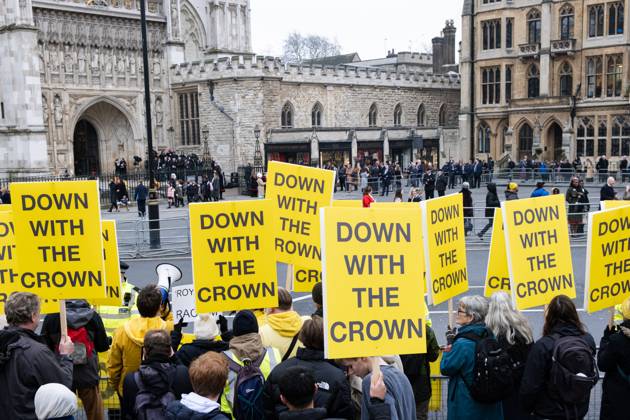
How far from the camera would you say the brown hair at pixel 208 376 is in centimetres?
402

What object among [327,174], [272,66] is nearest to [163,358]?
[327,174]

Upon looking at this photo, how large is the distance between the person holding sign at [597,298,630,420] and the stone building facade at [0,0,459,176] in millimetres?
29595

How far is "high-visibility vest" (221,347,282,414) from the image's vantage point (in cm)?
466

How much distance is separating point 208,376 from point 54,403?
941 mm

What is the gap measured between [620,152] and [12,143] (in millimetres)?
30776

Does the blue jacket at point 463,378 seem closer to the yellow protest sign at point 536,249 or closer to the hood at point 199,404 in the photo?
the yellow protest sign at point 536,249

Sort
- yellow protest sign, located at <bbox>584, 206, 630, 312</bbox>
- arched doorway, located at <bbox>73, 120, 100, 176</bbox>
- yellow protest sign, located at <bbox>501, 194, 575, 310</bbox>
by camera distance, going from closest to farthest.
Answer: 1. yellow protest sign, located at <bbox>584, 206, 630, 312</bbox>
2. yellow protest sign, located at <bbox>501, 194, 575, 310</bbox>
3. arched doorway, located at <bbox>73, 120, 100, 176</bbox>

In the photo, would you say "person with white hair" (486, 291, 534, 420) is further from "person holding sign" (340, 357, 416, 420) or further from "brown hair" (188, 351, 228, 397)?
"brown hair" (188, 351, 228, 397)

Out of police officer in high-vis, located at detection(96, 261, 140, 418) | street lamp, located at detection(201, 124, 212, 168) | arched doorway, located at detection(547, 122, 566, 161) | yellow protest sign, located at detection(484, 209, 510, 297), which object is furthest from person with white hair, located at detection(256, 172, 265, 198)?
yellow protest sign, located at detection(484, 209, 510, 297)

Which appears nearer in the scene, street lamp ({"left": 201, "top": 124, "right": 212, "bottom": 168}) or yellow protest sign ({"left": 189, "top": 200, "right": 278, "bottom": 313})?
yellow protest sign ({"left": 189, "top": 200, "right": 278, "bottom": 313})

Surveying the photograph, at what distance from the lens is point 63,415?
13.5 ft

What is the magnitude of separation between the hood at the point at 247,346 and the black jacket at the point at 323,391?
1.36ft

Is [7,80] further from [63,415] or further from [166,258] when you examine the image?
[63,415]

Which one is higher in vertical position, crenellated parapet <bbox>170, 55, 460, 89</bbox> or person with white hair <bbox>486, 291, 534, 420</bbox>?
crenellated parapet <bbox>170, 55, 460, 89</bbox>
